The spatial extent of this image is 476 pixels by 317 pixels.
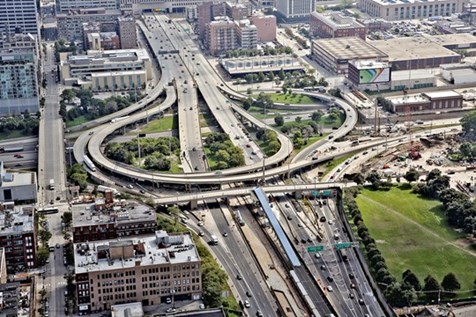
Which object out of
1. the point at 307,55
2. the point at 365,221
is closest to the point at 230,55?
the point at 307,55

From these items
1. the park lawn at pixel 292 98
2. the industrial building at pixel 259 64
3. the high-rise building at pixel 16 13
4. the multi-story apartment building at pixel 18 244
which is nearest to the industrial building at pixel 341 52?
the industrial building at pixel 259 64

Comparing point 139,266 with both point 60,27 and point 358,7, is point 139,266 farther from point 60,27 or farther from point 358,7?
point 358,7

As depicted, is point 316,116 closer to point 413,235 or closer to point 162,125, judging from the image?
point 162,125

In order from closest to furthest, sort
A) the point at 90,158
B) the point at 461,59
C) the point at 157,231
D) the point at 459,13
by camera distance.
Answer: the point at 157,231, the point at 90,158, the point at 461,59, the point at 459,13

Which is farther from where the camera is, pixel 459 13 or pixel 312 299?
pixel 459 13

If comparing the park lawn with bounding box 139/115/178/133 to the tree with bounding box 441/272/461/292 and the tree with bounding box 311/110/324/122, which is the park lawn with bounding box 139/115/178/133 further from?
the tree with bounding box 441/272/461/292

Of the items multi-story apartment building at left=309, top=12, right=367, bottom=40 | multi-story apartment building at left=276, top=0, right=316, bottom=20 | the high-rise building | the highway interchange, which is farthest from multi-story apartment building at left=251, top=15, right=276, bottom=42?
the high-rise building
